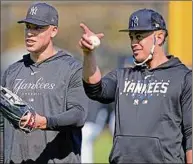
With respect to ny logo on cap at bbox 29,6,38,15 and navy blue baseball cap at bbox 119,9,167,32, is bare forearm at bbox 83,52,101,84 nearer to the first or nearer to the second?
navy blue baseball cap at bbox 119,9,167,32

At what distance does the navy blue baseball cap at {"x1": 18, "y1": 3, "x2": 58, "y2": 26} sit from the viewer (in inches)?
204

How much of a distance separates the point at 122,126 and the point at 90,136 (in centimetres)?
343

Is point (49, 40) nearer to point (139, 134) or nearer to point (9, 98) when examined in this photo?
point (9, 98)

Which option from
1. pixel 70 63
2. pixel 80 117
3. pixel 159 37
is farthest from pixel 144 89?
pixel 70 63

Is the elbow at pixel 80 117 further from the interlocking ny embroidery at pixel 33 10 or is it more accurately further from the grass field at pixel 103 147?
the grass field at pixel 103 147

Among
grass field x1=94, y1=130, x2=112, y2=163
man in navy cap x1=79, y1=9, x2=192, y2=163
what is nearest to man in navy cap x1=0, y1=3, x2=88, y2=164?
man in navy cap x1=79, y1=9, x2=192, y2=163

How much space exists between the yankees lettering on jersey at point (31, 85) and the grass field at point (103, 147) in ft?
9.93

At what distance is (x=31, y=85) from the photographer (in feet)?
16.8

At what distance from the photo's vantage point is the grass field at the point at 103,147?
8.09 metres

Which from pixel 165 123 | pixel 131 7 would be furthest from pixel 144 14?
pixel 131 7

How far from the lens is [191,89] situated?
471 cm

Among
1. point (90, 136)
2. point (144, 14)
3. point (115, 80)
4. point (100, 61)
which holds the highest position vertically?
point (144, 14)

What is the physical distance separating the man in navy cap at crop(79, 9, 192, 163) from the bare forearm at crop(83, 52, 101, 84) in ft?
0.15

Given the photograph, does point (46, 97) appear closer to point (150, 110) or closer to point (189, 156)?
point (150, 110)
